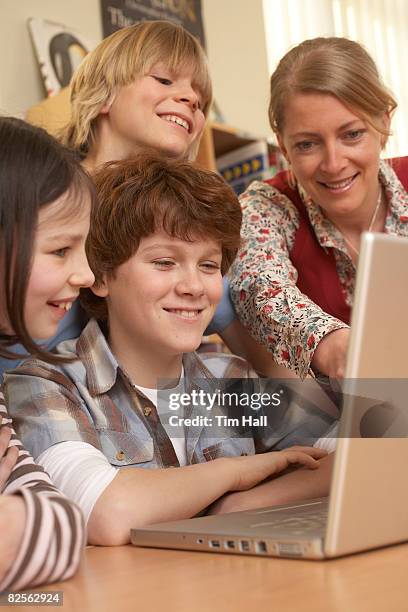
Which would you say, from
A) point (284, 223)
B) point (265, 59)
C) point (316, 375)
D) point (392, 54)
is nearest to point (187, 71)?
point (284, 223)

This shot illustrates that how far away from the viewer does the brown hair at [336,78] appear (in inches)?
56.8

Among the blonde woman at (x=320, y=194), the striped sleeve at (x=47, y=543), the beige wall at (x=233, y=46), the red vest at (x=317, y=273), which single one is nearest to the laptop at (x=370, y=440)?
the striped sleeve at (x=47, y=543)

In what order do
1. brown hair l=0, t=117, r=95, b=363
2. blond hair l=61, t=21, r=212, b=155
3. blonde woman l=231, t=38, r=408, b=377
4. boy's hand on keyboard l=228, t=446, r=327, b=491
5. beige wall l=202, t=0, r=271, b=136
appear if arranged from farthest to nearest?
1. beige wall l=202, t=0, r=271, b=136
2. blond hair l=61, t=21, r=212, b=155
3. blonde woman l=231, t=38, r=408, b=377
4. boy's hand on keyboard l=228, t=446, r=327, b=491
5. brown hair l=0, t=117, r=95, b=363

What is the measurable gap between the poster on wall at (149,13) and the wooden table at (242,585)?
2.48 meters

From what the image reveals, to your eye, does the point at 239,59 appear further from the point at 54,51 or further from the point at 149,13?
the point at 54,51

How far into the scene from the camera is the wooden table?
0.52 m

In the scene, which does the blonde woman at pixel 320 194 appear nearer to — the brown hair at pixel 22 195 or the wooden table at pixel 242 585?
the brown hair at pixel 22 195

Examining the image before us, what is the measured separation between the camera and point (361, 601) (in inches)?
20.0

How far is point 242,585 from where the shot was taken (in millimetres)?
577

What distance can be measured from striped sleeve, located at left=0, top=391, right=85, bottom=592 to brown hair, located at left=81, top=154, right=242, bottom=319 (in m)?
0.59

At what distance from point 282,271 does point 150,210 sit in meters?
0.29

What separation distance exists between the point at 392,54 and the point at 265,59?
0.99 metres

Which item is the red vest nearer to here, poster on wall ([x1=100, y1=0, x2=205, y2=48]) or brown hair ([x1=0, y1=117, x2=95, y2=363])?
brown hair ([x1=0, y1=117, x2=95, y2=363])

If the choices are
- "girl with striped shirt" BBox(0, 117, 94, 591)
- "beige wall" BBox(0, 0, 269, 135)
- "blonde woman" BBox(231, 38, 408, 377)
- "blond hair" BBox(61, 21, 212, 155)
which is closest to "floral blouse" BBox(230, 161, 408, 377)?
"blonde woman" BBox(231, 38, 408, 377)
